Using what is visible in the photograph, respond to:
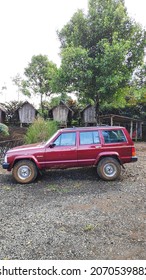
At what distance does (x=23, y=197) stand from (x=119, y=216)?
2698 mm

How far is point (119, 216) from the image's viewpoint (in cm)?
463

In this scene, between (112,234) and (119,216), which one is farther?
(119,216)

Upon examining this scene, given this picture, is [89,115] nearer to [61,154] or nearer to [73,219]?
[61,154]

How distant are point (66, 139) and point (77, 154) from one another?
2.13ft

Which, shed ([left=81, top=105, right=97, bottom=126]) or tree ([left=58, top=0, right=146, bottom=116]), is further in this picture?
shed ([left=81, top=105, right=97, bottom=126])

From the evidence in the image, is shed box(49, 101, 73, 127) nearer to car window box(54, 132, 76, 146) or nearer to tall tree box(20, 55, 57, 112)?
tall tree box(20, 55, 57, 112)

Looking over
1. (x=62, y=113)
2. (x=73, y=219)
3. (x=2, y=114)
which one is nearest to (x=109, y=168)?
(x=73, y=219)

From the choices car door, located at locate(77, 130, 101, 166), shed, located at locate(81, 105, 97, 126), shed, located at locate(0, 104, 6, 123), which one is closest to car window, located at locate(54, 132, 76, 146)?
car door, located at locate(77, 130, 101, 166)

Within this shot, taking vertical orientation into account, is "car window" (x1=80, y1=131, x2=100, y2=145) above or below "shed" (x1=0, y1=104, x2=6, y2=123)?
below

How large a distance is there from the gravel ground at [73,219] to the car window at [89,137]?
1346 millimetres

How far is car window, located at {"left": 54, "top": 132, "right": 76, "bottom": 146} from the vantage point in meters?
7.36

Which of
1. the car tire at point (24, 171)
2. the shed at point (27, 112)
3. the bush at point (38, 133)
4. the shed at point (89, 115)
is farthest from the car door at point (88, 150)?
the shed at point (27, 112)

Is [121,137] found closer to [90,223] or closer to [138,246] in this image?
[90,223]

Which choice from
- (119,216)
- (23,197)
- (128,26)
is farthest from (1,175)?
(128,26)
